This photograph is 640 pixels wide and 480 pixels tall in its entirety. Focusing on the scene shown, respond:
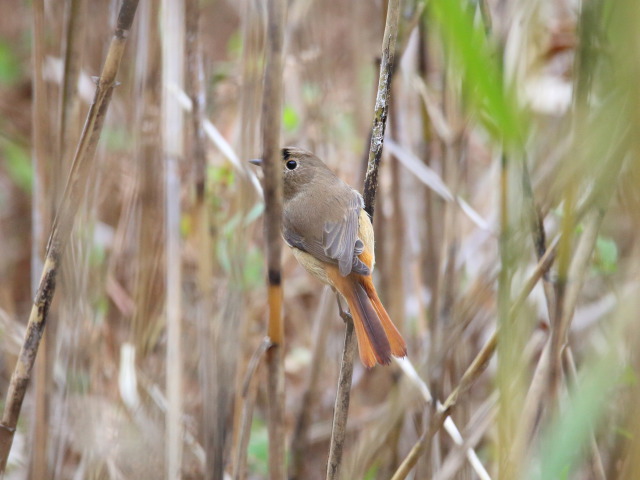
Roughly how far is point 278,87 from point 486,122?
0.33m

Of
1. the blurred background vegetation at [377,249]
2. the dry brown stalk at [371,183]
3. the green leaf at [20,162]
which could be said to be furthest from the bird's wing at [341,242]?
the green leaf at [20,162]

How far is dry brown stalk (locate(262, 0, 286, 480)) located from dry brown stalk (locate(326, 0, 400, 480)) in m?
0.21

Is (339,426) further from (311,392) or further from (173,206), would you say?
(311,392)

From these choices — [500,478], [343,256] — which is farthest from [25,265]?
[500,478]

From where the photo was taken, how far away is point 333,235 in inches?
82.1

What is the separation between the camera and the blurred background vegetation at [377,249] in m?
1.03

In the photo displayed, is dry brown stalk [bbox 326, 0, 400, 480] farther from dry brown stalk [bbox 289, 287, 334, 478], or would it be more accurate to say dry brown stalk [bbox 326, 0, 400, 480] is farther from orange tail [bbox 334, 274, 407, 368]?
Result: dry brown stalk [bbox 289, 287, 334, 478]

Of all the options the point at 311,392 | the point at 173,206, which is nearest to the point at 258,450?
the point at 311,392

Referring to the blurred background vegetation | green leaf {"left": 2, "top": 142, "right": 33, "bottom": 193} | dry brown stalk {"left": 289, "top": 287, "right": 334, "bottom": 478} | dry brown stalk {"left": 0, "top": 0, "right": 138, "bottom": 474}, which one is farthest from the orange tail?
green leaf {"left": 2, "top": 142, "right": 33, "bottom": 193}

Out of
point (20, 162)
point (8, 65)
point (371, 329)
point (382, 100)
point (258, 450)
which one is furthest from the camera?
point (8, 65)

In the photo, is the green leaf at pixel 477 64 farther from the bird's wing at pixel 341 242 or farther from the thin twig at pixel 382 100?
the bird's wing at pixel 341 242

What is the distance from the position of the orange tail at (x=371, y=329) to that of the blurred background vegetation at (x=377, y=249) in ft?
0.38

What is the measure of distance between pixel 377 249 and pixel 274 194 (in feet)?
5.33

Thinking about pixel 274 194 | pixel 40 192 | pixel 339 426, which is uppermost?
pixel 274 194
